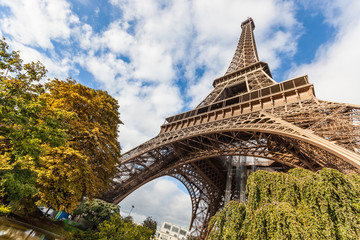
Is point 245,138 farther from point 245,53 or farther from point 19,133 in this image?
point 245,53

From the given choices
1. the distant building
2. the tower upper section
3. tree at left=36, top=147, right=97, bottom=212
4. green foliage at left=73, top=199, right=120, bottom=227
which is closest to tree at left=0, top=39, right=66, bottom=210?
tree at left=36, top=147, right=97, bottom=212

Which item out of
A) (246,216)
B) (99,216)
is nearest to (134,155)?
(99,216)

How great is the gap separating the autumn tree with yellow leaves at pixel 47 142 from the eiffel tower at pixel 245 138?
9903 millimetres

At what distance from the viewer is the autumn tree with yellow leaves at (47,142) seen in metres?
4.82

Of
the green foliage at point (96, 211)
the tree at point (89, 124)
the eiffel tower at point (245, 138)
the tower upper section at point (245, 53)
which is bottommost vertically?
the green foliage at point (96, 211)

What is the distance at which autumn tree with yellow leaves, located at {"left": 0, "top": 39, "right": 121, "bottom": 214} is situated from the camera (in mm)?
4820

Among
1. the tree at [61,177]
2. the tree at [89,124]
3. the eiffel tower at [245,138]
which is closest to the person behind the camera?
the tree at [61,177]

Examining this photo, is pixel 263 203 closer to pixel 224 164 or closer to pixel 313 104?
pixel 313 104

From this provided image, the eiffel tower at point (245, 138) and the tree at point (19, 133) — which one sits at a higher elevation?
the eiffel tower at point (245, 138)

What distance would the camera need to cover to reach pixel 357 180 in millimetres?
4309

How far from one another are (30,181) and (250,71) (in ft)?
103

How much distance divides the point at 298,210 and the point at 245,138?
16616 millimetres

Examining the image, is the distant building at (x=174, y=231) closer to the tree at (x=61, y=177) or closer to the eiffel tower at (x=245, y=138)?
the eiffel tower at (x=245, y=138)

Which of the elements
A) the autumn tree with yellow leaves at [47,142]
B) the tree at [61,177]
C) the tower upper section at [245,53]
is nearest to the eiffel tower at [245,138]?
the tower upper section at [245,53]
